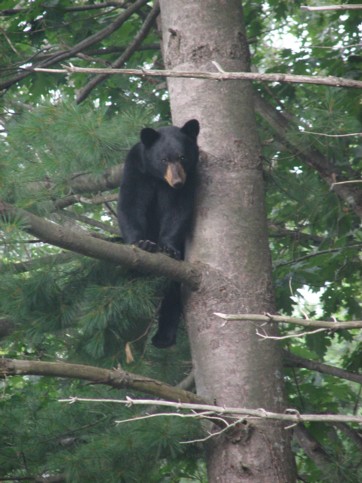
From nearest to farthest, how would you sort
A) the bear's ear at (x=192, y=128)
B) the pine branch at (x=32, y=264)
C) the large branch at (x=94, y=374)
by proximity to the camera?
1. the large branch at (x=94, y=374)
2. the pine branch at (x=32, y=264)
3. the bear's ear at (x=192, y=128)

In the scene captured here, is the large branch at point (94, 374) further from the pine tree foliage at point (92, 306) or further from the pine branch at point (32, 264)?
the pine branch at point (32, 264)

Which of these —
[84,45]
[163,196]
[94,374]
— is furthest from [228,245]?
[84,45]

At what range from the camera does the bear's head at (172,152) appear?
4281 millimetres

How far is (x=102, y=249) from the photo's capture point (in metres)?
3.16

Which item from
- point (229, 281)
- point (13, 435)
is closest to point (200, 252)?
point (229, 281)

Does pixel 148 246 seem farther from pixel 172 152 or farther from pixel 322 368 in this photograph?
pixel 322 368

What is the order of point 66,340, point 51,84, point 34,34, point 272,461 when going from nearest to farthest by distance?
point 272,461
point 66,340
point 34,34
point 51,84

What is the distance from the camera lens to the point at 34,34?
5637 mm

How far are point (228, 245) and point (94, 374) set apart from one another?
4.23 feet

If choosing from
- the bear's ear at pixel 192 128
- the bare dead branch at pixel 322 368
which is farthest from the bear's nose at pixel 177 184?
the bare dead branch at pixel 322 368

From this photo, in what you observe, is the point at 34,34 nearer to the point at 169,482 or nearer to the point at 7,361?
the point at 169,482

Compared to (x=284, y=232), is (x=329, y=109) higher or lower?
higher

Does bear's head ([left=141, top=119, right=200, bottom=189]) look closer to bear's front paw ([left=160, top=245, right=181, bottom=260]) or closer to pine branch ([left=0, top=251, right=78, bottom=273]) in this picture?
bear's front paw ([left=160, top=245, right=181, bottom=260])

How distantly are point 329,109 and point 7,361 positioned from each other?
7.71 ft
